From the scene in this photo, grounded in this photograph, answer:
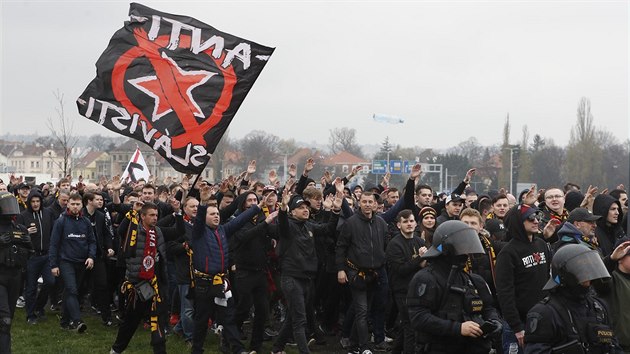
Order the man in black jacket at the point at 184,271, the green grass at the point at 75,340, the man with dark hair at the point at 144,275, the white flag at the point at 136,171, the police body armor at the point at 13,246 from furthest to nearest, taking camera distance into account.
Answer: the white flag at the point at 136,171 → the man in black jacket at the point at 184,271 → the green grass at the point at 75,340 → the man with dark hair at the point at 144,275 → the police body armor at the point at 13,246

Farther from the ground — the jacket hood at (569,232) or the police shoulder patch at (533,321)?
the jacket hood at (569,232)

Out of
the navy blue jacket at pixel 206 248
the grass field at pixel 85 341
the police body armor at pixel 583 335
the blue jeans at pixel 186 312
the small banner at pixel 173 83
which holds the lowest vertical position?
the grass field at pixel 85 341

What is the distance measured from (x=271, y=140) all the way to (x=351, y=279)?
292 ft

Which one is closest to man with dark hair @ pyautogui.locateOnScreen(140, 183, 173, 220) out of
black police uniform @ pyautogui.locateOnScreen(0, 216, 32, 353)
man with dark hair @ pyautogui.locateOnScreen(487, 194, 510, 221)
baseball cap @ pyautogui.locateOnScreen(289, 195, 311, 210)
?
baseball cap @ pyautogui.locateOnScreen(289, 195, 311, 210)

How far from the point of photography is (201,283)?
10758mm

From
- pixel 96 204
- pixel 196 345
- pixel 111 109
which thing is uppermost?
pixel 111 109

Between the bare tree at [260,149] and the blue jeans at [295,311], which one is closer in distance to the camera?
the blue jeans at [295,311]

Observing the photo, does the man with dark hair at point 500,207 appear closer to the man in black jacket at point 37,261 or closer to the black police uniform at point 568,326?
the black police uniform at point 568,326

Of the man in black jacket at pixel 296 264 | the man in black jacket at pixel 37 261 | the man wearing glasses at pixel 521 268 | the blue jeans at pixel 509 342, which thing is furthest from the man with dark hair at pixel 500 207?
the man in black jacket at pixel 37 261

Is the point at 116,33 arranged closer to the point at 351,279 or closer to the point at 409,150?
the point at 351,279

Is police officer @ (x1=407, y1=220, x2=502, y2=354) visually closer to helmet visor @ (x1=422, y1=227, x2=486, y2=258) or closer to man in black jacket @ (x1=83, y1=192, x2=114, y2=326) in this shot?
helmet visor @ (x1=422, y1=227, x2=486, y2=258)

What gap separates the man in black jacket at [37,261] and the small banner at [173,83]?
4.43 meters

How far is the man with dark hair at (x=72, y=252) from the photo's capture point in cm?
1321

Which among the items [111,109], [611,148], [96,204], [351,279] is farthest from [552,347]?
[611,148]
